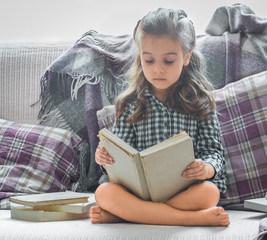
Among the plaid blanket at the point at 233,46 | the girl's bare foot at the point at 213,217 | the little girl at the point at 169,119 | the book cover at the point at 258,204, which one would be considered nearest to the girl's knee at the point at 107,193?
the little girl at the point at 169,119

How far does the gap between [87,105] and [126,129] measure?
13.6 inches

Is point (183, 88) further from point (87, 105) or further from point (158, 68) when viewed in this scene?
point (87, 105)

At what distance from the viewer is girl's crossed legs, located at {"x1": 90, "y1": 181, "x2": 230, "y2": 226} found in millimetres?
1175

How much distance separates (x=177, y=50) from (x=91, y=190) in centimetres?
66

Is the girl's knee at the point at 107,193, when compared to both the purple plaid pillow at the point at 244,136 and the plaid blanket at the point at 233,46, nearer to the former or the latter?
the purple plaid pillow at the point at 244,136

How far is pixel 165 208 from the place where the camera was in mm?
1197

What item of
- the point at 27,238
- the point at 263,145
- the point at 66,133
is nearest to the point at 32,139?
the point at 66,133

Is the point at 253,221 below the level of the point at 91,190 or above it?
above

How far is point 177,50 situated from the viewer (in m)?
1.28

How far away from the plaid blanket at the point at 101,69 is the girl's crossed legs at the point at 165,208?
1.44 feet

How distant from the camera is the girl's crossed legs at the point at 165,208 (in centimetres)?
118

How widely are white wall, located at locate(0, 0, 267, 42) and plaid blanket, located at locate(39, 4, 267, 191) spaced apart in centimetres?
42

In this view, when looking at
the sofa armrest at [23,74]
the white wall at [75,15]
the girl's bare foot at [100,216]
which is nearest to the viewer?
the girl's bare foot at [100,216]

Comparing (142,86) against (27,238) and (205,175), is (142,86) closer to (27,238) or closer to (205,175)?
(205,175)
